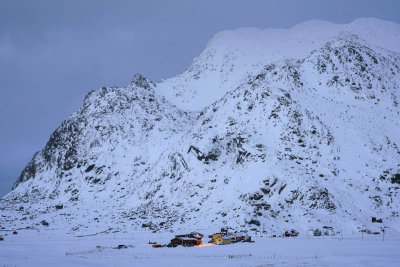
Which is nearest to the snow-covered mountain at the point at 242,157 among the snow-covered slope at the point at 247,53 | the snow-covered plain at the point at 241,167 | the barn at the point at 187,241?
the snow-covered plain at the point at 241,167

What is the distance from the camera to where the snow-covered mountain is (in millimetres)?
55719

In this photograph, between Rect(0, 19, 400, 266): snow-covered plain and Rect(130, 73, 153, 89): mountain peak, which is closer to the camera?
Rect(0, 19, 400, 266): snow-covered plain

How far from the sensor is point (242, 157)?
222 feet

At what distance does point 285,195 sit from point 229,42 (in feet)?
399

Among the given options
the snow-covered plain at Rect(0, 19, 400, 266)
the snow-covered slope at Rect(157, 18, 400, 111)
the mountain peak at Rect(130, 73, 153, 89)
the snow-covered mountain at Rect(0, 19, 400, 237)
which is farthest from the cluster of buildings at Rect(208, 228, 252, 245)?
the mountain peak at Rect(130, 73, 153, 89)

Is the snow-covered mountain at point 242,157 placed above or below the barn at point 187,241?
above

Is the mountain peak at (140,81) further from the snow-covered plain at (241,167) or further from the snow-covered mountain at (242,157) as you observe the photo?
the snow-covered plain at (241,167)

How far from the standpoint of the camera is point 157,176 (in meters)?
77.9

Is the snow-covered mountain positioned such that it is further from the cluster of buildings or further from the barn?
the barn

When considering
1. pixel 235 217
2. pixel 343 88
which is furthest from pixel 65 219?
pixel 343 88

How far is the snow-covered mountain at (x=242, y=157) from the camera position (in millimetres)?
55719

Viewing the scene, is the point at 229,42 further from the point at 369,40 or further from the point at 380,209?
the point at 380,209

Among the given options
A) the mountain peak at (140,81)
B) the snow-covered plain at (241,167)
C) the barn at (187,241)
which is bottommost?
the barn at (187,241)

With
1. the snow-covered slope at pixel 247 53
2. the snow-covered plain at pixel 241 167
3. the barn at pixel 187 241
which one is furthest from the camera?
the snow-covered slope at pixel 247 53
